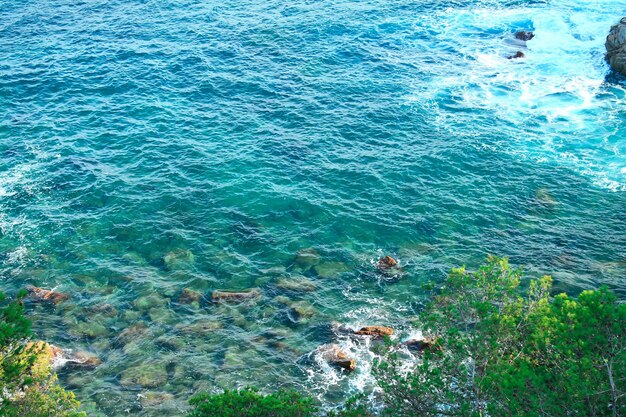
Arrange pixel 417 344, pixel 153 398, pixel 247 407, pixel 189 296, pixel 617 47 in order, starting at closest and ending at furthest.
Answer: pixel 247 407
pixel 153 398
pixel 417 344
pixel 189 296
pixel 617 47

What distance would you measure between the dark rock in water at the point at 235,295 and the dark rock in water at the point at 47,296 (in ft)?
44.4

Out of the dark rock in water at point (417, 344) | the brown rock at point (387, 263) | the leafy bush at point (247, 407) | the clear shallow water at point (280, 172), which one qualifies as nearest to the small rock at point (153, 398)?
the clear shallow water at point (280, 172)

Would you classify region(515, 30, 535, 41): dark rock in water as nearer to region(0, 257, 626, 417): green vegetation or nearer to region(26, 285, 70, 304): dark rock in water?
region(0, 257, 626, 417): green vegetation

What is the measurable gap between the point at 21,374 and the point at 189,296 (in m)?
23.7

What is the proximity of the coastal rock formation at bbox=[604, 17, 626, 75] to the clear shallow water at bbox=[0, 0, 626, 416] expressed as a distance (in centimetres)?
220

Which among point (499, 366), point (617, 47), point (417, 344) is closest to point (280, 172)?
point (417, 344)

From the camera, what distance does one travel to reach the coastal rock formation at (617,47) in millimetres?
85062

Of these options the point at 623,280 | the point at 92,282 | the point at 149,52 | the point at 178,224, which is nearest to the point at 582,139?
the point at 623,280

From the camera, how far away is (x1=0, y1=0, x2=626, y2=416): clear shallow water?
5262 cm

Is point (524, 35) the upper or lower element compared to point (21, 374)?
lower

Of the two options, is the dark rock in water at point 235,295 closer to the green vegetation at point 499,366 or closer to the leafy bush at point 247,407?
the green vegetation at point 499,366

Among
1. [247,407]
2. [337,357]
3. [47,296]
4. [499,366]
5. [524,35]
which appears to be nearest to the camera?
[499,366]

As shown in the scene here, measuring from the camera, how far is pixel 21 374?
31.7 meters

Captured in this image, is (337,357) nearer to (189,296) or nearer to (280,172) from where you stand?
(189,296)
